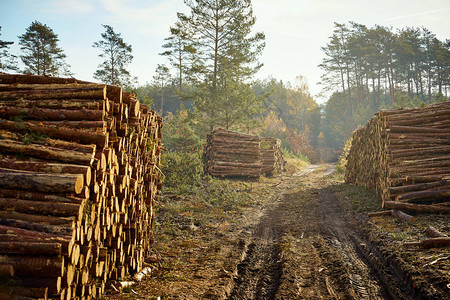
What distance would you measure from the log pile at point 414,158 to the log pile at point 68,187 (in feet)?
26.3

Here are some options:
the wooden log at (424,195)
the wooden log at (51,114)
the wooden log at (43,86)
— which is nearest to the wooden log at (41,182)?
the wooden log at (51,114)

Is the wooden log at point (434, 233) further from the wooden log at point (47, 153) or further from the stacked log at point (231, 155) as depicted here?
the stacked log at point (231, 155)

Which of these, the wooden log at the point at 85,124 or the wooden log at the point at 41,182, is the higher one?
the wooden log at the point at 85,124

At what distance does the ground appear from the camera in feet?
16.3

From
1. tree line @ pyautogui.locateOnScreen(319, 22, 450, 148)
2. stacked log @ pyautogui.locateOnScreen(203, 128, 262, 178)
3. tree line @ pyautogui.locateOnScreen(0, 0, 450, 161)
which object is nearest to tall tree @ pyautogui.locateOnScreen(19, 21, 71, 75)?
tree line @ pyautogui.locateOnScreen(0, 0, 450, 161)

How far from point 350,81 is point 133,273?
5210cm

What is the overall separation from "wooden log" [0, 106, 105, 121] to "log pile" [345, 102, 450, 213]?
885 centimetres

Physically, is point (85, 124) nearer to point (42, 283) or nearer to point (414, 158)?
point (42, 283)

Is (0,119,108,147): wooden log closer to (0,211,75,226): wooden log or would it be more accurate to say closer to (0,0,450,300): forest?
(0,0,450,300): forest

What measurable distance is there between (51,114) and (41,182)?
133 centimetres

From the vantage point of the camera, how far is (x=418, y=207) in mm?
9375

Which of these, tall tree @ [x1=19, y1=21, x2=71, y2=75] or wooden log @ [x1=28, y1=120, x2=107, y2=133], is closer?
wooden log @ [x1=28, y1=120, x2=107, y2=133]

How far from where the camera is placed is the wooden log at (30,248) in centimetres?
328

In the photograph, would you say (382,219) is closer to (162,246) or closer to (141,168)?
(162,246)
